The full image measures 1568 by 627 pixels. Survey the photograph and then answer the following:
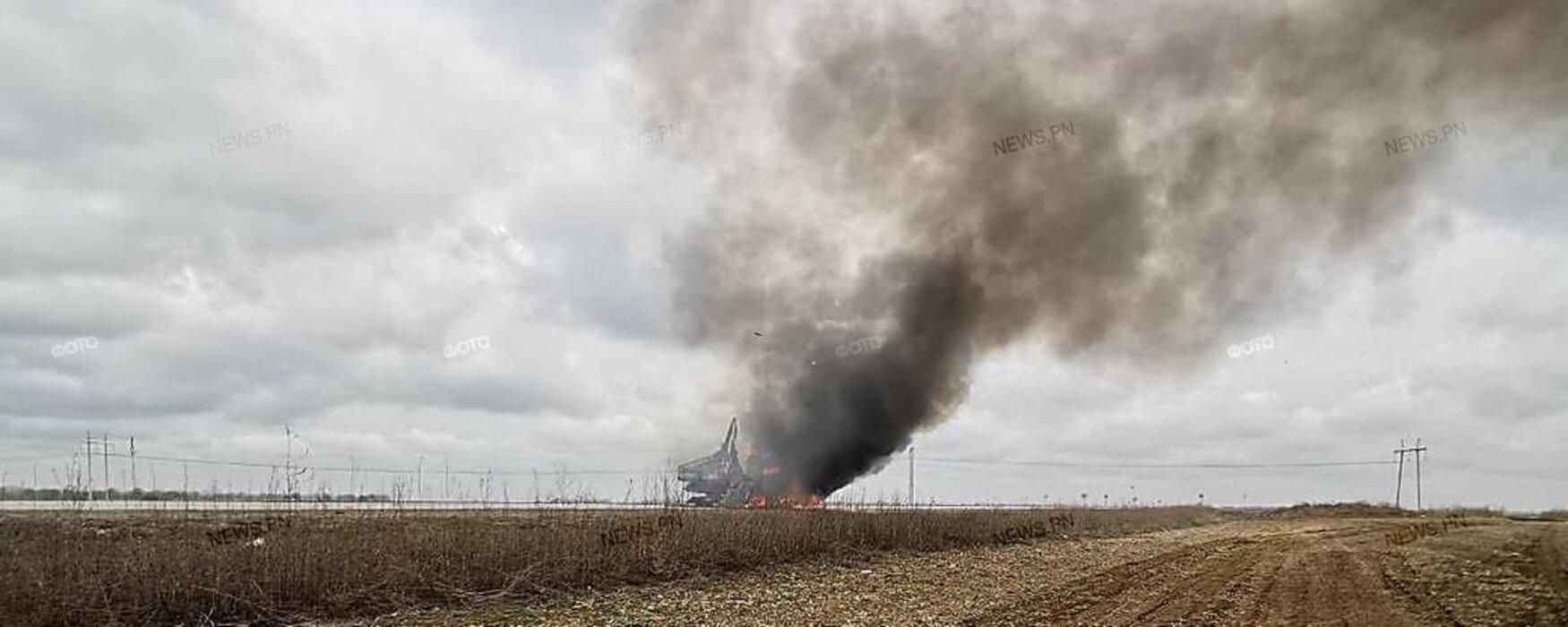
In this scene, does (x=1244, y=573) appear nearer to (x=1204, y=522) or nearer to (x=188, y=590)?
(x=188, y=590)

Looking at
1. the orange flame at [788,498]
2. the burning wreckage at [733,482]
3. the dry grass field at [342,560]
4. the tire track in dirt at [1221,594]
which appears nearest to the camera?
the dry grass field at [342,560]

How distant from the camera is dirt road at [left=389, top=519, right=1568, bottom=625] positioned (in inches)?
844

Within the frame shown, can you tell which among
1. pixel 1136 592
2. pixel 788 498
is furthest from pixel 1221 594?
pixel 788 498

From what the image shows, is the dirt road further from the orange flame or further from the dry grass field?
the orange flame

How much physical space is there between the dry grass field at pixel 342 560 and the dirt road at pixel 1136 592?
3.71 feet

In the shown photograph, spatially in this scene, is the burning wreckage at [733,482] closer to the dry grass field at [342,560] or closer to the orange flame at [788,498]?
the orange flame at [788,498]

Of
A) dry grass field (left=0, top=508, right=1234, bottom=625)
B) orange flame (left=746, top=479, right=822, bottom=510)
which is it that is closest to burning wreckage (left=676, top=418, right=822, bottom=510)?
orange flame (left=746, top=479, right=822, bottom=510)

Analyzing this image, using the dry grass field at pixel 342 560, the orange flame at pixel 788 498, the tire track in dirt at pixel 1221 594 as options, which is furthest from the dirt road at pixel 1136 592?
the orange flame at pixel 788 498

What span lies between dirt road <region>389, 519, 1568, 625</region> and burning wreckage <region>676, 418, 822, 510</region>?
82.9 ft

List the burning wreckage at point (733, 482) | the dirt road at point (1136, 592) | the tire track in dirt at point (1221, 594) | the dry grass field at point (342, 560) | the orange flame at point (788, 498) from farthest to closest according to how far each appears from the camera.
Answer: the burning wreckage at point (733, 482), the orange flame at point (788, 498), the dirt road at point (1136, 592), the tire track in dirt at point (1221, 594), the dry grass field at point (342, 560)

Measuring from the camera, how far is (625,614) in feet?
76.0

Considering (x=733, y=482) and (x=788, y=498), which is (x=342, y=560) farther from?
(x=733, y=482)

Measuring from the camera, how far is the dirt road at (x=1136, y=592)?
844 inches

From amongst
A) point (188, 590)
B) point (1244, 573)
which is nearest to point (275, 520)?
point (188, 590)
